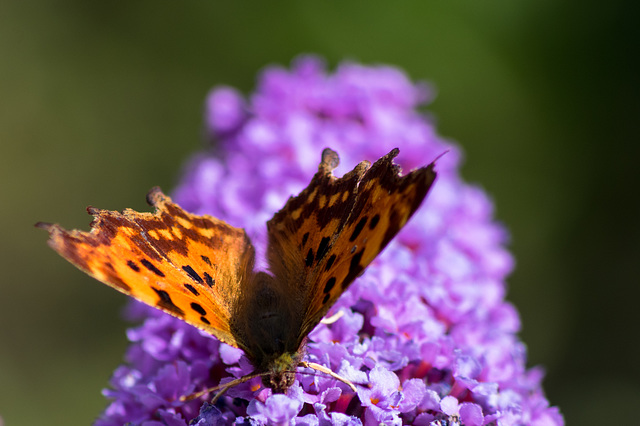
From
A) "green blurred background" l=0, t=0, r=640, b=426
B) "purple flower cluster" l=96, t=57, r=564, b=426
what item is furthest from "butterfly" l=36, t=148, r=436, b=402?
"green blurred background" l=0, t=0, r=640, b=426

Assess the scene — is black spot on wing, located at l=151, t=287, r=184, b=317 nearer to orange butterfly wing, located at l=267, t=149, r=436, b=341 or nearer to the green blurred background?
orange butterfly wing, located at l=267, t=149, r=436, b=341

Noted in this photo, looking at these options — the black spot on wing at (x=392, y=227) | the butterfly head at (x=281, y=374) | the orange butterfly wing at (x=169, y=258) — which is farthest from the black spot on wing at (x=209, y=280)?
the black spot on wing at (x=392, y=227)

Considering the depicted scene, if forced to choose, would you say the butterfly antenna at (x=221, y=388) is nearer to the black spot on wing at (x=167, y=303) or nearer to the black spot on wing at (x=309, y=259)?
the black spot on wing at (x=167, y=303)

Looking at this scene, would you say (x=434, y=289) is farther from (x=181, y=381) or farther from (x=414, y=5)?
(x=414, y=5)

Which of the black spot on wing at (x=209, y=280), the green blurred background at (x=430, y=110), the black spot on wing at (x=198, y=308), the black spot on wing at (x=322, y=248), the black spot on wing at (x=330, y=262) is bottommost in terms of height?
the black spot on wing at (x=198, y=308)

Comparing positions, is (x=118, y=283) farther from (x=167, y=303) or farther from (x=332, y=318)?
(x=332, y=318)

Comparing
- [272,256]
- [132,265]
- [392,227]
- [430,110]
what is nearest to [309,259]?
[272,256]

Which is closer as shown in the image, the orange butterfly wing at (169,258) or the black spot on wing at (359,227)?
the orange butterfly wing at (169,258)
